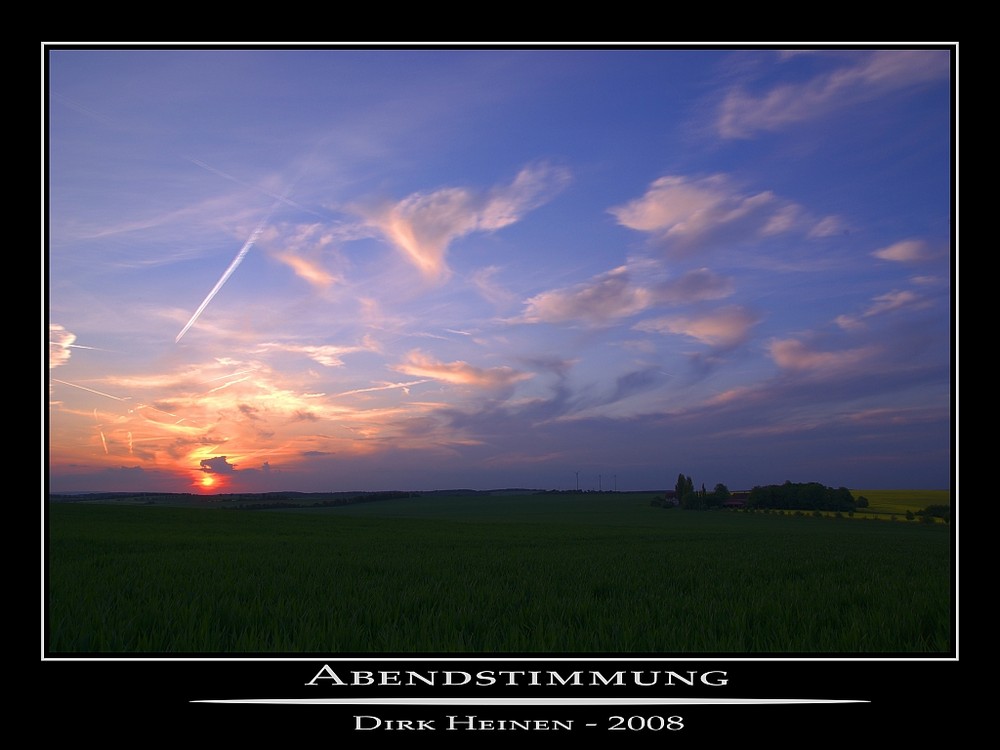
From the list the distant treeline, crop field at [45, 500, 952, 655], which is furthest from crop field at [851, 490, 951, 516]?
crop field at [45, 500, 952, 655]

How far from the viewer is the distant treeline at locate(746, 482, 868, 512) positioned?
219 ft

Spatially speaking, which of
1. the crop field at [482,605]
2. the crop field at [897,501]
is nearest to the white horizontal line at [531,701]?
the crop field at [482,605]

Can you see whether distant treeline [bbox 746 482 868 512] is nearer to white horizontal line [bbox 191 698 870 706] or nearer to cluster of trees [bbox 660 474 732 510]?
cluster of trees [bbox 660 474 732 510]

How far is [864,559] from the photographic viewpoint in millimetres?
18281

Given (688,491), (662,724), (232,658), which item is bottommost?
(688,491)

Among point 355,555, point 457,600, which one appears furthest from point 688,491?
point 457,600

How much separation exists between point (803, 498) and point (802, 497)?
8.0 inches

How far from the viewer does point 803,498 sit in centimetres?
6950

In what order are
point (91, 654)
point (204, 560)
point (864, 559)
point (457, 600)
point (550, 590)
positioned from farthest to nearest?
point (864, 559)
point (204, 560)
point (550, 590)
point (457, 600)
point (91, 654)

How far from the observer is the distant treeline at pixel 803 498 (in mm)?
66875

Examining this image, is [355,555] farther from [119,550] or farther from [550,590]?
[550,590]

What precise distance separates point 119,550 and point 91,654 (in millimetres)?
12959

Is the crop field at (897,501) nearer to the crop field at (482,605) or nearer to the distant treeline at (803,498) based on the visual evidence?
the distant treeline at (803,498)
